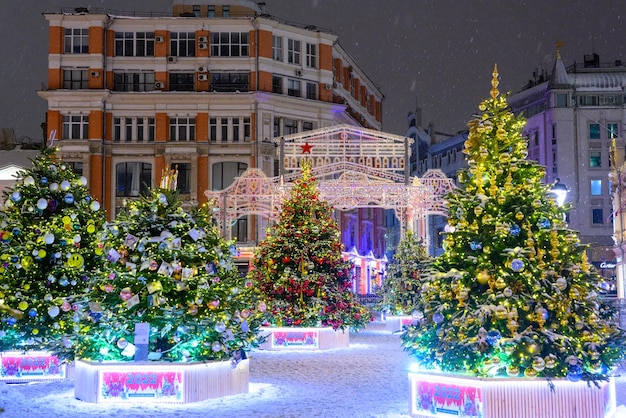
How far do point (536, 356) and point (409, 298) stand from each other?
20918 millimetres

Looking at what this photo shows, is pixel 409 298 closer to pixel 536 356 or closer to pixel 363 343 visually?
pixel 363 343

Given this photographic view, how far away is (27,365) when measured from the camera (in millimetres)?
14867

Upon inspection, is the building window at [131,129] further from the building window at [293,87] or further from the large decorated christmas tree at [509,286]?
the large decorated christmas tree at [509,286]

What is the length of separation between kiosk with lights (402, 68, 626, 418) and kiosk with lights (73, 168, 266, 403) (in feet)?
10.1

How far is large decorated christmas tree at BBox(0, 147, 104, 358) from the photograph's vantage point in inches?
589

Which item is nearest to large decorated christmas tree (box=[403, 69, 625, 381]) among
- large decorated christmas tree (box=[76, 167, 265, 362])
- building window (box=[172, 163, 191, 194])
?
large decorated christmas tree (box=[76, 167, 265, 362])

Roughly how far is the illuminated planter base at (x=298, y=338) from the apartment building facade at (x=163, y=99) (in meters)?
31.6

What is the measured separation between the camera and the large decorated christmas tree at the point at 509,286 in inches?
401

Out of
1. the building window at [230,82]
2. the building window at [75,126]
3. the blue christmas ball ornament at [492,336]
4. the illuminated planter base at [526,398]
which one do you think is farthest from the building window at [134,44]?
the illuminated planter base at [526,398]

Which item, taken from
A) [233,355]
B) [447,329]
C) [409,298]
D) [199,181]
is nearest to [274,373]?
[233,355]

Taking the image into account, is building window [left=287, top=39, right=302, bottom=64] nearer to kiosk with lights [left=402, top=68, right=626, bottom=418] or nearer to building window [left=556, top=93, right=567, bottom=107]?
building window [left=556, top=93, right=567, bottom=107]

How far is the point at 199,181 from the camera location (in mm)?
54312

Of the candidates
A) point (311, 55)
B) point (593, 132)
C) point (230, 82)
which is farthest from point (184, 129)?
point (593, 132)

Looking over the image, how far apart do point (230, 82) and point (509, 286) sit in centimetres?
4603
